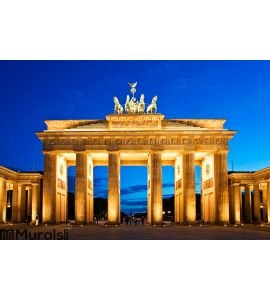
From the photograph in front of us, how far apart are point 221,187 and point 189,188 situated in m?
Answer: 4.05

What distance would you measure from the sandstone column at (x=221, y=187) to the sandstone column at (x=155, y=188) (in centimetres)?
725

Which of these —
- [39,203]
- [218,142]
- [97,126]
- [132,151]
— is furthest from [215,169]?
[39,203]

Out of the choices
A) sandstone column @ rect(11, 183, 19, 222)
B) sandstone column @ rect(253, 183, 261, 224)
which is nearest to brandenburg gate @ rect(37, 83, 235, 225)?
sandstone column @ rect(253, 183, 261, 224)

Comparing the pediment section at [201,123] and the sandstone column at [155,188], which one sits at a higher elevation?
the pediment section at [201,123]

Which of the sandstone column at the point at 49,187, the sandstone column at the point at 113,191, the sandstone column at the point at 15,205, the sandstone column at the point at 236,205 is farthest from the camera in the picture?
the sandstone column at the point at 15,205

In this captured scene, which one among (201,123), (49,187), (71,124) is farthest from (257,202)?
(49,187)

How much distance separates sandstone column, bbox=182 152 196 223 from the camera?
5031 cm

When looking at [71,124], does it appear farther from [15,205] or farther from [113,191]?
Answer: [15,205]

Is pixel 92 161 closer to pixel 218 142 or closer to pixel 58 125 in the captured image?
pixel 58 125

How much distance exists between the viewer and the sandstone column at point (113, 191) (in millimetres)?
50625

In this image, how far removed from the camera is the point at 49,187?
5131 cm

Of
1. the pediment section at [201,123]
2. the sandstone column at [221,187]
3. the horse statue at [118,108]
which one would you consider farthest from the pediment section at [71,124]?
the sandstone column at [221,187]

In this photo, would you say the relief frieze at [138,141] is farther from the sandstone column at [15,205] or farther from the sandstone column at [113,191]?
the sandstone column at [15,205]

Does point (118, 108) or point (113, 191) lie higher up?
point (118, 108)
